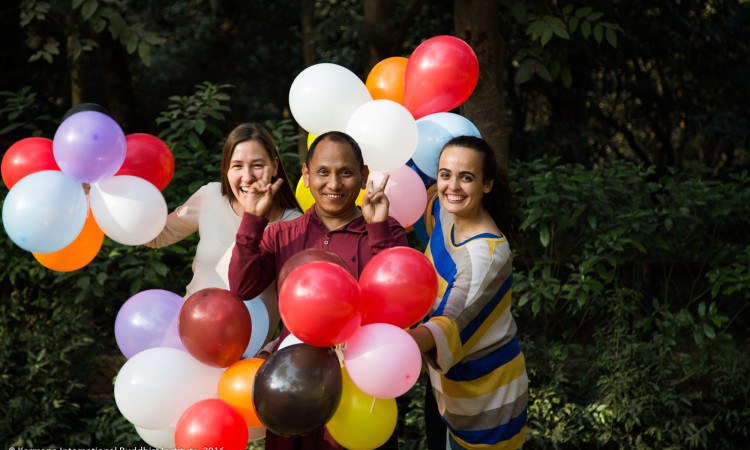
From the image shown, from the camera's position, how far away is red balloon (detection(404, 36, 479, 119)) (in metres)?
2.61

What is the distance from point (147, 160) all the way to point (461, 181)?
4.01 feet

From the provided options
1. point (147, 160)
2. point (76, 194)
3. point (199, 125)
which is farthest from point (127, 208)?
point (199, 125)

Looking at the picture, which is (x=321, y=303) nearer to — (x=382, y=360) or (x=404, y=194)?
(x=382, y=360)

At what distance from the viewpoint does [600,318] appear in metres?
4.11

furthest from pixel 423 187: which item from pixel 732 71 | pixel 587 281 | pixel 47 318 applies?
pixel 732 71

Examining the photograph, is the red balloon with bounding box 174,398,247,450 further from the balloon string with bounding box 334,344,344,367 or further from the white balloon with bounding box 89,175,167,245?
the white balloon with bounding box 89,175,167,245

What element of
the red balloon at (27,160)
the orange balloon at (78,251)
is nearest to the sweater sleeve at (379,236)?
the orange balloon at (78,251)

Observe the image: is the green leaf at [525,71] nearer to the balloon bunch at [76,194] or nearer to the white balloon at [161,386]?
the balloon bunch at [76,194]

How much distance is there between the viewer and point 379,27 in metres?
4.79

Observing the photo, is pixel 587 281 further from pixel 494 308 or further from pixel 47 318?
pixel 47 318

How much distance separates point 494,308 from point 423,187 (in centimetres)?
55

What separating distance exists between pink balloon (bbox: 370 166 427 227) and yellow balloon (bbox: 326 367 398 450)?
0.70 meters

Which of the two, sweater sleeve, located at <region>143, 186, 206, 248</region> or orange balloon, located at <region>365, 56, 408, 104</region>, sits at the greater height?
orange balloon, located at <region>365, 56, 408, 104</region>

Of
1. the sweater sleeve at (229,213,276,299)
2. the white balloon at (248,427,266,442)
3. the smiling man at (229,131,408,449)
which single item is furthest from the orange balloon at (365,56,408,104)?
the white balloon at (248,427,266,442)
